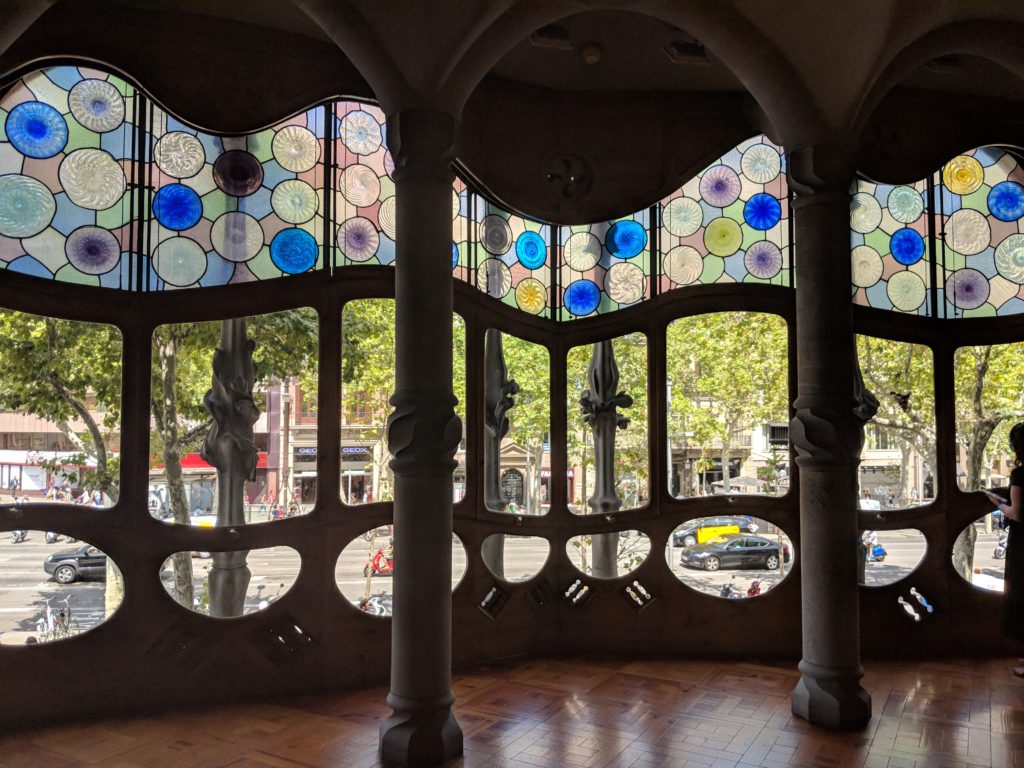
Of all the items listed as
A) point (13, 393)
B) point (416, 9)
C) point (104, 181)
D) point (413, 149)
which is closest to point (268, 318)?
point (104, 181)

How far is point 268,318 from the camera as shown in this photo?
519cm

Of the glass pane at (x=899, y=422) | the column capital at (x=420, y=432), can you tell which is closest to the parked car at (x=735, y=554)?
the glass pane at (x=899, y=422)

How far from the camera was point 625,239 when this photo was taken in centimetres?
557

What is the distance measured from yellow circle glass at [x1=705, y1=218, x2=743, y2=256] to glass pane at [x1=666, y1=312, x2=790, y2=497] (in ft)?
3.09

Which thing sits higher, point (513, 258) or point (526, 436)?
point (513, 258)

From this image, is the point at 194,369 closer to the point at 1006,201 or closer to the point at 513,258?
the point at 513,258

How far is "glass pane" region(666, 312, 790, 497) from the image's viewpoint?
256 inches

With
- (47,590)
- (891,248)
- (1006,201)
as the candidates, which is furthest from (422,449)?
(1006,201)

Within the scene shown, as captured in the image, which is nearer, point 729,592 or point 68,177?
point 68,177

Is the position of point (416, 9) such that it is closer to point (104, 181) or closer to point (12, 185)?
point (104, 181)

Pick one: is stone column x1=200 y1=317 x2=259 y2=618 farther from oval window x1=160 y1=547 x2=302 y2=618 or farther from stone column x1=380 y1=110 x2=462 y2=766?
stone column x1=380 y1=110 x2=462 y2=766

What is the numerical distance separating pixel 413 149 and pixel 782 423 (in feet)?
14.2

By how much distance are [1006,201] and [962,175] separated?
1.17 feet

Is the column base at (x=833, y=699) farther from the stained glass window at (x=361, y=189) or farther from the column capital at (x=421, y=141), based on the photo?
the stained glass window at (x=361, y=189)
